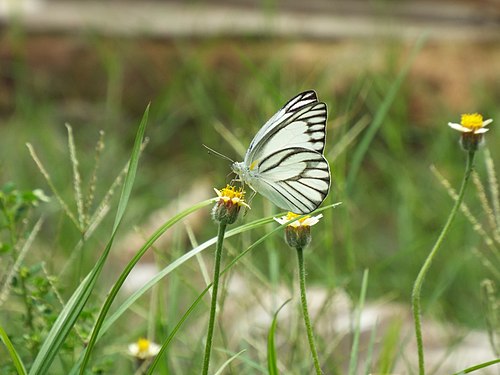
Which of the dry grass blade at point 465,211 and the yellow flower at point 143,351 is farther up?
the dry grass blade at point 465,211

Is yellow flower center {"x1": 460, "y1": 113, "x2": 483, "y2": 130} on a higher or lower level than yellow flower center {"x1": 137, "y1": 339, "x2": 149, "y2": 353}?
higher

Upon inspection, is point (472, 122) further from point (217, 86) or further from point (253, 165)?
point (217, 86)

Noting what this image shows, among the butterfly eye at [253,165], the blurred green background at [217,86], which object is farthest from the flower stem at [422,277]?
the blurred green background at [217,86]

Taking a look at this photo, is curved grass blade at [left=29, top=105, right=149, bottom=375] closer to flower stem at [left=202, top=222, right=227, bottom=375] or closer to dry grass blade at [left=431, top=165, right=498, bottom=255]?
flower stem at [left=202, top=222, right=227, bottom=375]

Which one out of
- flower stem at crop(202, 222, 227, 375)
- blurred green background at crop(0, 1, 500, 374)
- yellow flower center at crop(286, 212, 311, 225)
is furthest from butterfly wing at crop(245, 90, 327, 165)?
blurred green background at crop(0, 1, 500, 374)

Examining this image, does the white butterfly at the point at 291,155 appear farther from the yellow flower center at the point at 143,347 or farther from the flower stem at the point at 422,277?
the yellow flower center at the point at 143,347

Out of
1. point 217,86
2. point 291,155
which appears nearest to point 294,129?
point 291,155
